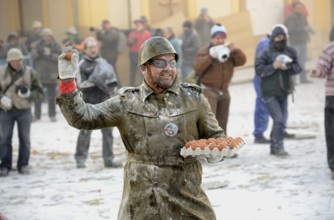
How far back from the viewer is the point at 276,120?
36.3ft

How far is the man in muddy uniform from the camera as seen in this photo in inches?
198

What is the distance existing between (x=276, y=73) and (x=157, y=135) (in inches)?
246

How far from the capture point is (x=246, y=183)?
9.49 metres

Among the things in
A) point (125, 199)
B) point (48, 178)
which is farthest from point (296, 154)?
point (125, 199)

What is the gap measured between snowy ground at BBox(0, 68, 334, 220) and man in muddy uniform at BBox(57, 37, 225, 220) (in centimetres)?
291

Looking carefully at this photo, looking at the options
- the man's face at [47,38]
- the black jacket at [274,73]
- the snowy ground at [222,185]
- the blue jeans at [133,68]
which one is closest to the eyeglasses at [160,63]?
the snowy ground at [222,185]

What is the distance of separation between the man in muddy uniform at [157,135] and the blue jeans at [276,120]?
6028 millimetres

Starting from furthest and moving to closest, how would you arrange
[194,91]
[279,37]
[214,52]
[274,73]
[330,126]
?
[274,73] < [279,37] < [214,52] < [330,126] < [194,91]

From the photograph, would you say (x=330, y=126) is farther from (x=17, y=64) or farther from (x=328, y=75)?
(x=17, y=64)

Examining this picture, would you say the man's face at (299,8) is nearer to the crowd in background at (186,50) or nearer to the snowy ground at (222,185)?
the crowd in background at (186,50)

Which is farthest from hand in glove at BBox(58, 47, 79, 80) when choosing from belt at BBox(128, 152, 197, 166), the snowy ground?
the snowy ground

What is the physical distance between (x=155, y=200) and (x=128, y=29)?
55.0 ft

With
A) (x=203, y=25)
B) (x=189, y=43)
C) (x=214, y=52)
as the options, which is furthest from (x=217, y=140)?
(x=203, y=25)

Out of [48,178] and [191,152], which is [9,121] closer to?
[48,178]
